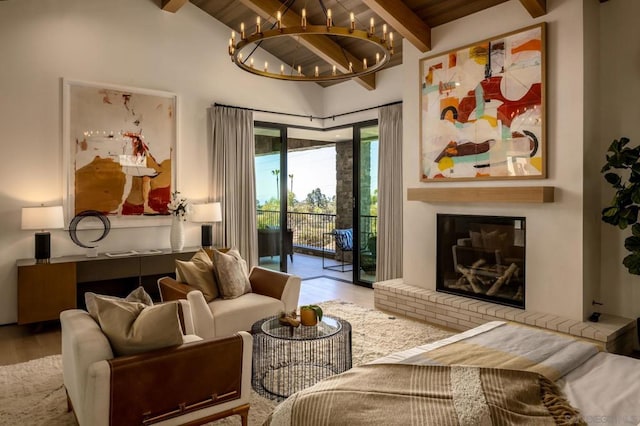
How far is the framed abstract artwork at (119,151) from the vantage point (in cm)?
496

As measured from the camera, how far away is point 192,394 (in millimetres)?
2256

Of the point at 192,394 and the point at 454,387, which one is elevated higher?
the point at 454,387

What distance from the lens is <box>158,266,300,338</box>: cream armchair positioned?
11.6ft

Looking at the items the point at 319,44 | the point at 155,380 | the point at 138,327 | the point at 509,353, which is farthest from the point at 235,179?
the point at 509,353

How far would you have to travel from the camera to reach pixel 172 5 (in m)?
5.43

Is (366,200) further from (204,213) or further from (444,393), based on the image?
(444,393)

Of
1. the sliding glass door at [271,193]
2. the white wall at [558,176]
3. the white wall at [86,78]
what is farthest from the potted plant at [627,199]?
the white wall at [86,78]

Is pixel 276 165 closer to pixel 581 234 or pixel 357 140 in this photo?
pixel 357 140

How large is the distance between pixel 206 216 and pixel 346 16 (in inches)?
121

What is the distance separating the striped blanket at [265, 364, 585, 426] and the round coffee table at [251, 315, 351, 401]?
3.87ft

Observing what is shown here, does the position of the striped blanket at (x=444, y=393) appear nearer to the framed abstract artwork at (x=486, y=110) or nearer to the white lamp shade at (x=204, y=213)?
the framed abstract artwork at (x=486, y=110)

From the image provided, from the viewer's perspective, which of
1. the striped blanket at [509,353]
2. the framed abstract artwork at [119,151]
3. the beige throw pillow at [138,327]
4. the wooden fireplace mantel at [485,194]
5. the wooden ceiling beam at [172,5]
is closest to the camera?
the striped blanket at [509,353]

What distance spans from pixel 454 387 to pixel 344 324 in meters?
1.60

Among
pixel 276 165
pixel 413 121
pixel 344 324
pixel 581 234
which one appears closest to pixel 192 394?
pixel 344 324
